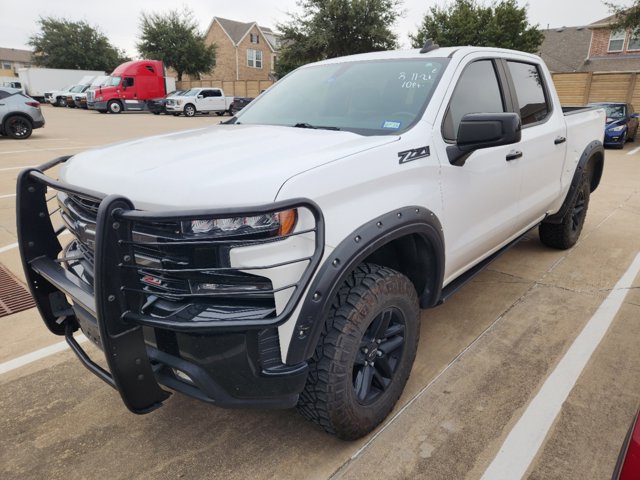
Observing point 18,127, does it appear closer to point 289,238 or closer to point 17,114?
point 17,114

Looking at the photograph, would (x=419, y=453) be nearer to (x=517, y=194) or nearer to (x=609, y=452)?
(x=609, y=452)

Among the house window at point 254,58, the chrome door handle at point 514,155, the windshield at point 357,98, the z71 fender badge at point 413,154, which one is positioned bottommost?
the chrome door handle at point 514,155

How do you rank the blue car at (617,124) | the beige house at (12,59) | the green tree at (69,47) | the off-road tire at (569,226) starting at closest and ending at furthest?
the off-road tire at (569,226) < the blue car at (617,124) < the green tree at (69,47) < the beige house at (12,59)

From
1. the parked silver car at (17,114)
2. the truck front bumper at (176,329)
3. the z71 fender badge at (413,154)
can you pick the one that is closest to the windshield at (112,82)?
the parked silver car at (17,114)

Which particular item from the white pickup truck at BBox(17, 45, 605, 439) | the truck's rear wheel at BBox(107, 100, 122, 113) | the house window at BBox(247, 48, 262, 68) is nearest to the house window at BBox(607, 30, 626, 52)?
the truck's rear wheel at BBox(107, 100, 122, 113)

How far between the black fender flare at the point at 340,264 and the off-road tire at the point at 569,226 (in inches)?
123

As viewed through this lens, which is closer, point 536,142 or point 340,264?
point 340,264

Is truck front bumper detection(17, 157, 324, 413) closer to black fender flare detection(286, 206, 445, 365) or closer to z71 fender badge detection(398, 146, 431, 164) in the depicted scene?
black fender flare detection(286, 206, 445, 365)

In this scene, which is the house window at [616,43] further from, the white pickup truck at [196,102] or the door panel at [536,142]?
the door panel at [536,142]

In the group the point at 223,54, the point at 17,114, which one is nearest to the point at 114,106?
the point at 17,114

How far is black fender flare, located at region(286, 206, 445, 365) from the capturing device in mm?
1840

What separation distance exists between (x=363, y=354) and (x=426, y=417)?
0.62 m

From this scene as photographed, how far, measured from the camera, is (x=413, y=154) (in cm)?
240

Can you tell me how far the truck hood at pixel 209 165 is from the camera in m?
1.79
